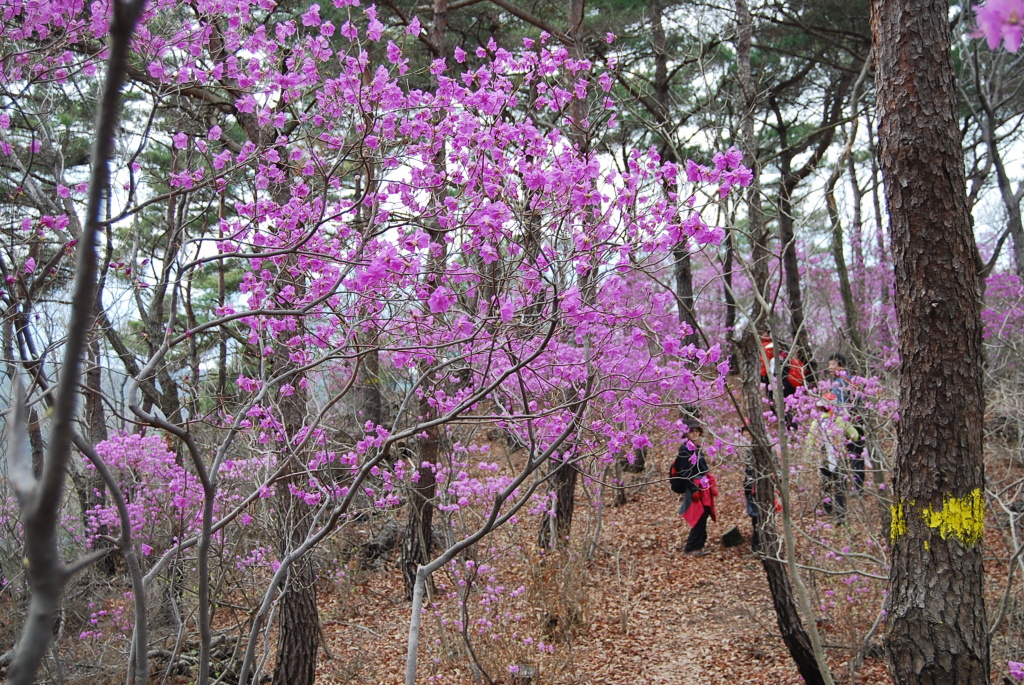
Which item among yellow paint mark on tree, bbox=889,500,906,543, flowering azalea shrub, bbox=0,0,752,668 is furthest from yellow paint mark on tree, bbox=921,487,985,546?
flowering azalea shrub, bbox=0,0,752,668

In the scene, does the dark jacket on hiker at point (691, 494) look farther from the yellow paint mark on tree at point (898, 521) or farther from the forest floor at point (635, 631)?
the yellow paint mark on tree at point (898, 521)

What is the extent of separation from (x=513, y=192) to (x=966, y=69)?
7.55m

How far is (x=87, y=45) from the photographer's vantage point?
3732mm

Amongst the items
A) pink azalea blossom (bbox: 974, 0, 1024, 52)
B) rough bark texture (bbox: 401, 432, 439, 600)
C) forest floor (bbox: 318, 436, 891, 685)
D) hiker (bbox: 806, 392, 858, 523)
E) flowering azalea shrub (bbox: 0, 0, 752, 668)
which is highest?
flowering azalea shrub (bbox: 0, 0, 752, 668)

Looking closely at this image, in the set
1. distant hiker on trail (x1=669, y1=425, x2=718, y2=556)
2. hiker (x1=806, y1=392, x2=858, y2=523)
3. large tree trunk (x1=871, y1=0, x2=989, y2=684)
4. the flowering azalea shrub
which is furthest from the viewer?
distant hiker on trail (x1=669, y1=425, x2=718, y2=556)

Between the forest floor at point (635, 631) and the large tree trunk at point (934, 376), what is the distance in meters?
2.47

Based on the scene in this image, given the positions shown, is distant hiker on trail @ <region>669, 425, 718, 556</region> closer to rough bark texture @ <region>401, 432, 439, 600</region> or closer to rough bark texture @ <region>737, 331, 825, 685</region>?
rough bark texture @ <region>737, 331, 825, 685</region>

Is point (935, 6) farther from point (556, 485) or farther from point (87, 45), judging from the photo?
point (556, 485)

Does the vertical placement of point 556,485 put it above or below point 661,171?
below

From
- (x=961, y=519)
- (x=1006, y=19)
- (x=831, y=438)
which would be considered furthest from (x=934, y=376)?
(x=831, y=438)

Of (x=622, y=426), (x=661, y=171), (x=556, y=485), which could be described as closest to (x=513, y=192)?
(x=661, y=171)

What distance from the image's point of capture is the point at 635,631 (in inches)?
239

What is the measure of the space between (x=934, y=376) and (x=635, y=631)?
406 cm

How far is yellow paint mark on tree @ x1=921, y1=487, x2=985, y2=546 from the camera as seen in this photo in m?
2.67
